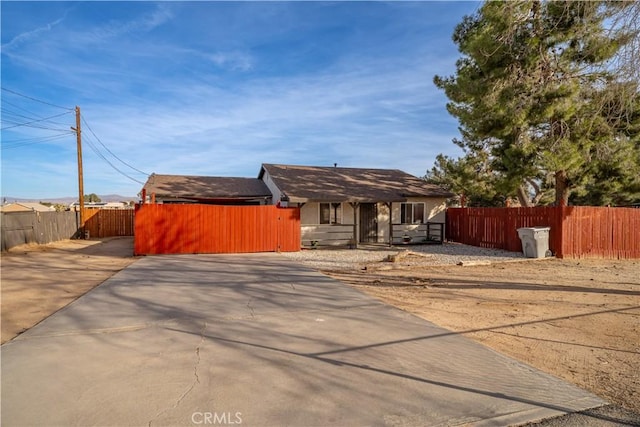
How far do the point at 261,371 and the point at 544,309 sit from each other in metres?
5.96

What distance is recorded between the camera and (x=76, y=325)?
5840 mm

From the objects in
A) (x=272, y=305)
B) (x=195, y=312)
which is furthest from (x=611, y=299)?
(x=195, y=312)

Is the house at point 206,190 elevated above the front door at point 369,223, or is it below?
above

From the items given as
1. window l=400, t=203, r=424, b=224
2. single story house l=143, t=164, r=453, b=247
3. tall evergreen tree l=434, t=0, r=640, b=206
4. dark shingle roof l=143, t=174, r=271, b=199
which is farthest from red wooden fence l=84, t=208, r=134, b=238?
tall evergreen tree l=434, t=0, r=640, b=206

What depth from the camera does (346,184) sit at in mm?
20734

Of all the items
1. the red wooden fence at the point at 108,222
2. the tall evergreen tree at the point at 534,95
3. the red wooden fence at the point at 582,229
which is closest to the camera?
the tall evergreen tree at the point at 534,95

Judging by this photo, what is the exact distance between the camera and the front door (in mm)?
19953

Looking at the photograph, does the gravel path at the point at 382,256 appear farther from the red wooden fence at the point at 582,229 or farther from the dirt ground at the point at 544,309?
the red wooden fence at the point at 582,229

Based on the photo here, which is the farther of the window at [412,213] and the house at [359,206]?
the window at [412,213]

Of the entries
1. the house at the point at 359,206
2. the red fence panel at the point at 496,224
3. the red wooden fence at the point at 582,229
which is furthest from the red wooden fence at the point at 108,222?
the red wooden fence at the point at 582,229

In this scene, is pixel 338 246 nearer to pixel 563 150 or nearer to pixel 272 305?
pixel 563 150

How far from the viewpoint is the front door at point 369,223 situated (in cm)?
1995

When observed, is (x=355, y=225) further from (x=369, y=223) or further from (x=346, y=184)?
(x=346, y=184)

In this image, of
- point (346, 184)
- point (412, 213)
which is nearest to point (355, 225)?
point (346, 184)
